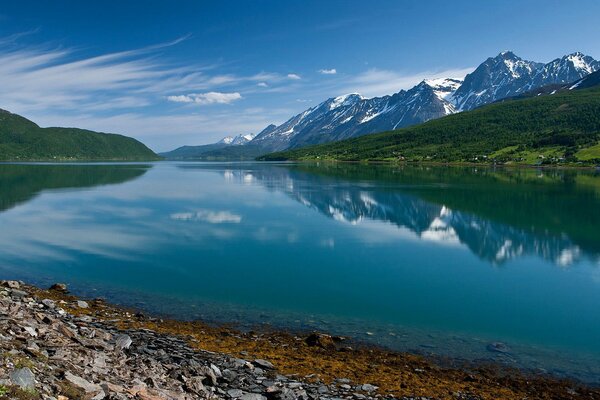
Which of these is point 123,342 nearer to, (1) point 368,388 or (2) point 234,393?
(2) point 234,393

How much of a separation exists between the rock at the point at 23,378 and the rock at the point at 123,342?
641 cm

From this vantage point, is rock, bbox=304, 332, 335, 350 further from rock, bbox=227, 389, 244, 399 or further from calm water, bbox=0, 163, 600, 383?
rock, bbox=227, 389, 244, 399

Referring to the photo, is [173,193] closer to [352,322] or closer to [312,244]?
[312,244]

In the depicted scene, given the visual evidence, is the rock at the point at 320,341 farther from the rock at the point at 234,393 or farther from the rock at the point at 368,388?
the rock at the point at 234,393

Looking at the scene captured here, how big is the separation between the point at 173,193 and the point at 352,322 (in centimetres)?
8372

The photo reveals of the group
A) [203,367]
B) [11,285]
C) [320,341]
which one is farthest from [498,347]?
[11,285]

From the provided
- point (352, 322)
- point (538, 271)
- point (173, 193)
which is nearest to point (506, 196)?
point (538, 271)

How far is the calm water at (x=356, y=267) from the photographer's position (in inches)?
965

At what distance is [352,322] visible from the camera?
82.5 ft

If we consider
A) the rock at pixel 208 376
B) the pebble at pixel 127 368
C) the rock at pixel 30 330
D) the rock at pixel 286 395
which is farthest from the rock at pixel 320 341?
the rock at pixel 30 330

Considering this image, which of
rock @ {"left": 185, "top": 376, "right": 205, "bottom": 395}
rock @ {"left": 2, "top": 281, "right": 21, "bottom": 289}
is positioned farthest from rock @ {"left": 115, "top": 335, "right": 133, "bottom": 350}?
rock @ {"left": 2, "top": 281, "right": 21, "bottom": 289}

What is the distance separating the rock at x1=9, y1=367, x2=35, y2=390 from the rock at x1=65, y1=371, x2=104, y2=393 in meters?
1.11

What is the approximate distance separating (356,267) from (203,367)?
2359 centimetres

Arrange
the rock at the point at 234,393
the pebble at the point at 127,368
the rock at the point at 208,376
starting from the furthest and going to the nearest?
the rock at the point at 208,376
the rock at the point at 234,393
the pebble at the point at 127,368
